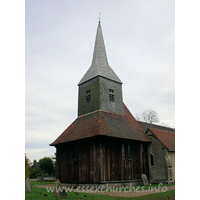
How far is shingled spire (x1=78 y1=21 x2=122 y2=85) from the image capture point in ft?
89.1

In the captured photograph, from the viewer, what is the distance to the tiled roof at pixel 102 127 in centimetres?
2152

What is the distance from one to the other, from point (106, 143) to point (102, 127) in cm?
165

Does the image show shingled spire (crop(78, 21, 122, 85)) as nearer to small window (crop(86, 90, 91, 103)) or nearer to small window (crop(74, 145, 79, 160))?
small window (crop(86, 90, 91, 103))

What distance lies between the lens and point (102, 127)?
2144 centimetres

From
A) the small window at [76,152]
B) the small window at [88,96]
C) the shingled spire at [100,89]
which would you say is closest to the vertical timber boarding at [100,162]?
the small window at [76,152]

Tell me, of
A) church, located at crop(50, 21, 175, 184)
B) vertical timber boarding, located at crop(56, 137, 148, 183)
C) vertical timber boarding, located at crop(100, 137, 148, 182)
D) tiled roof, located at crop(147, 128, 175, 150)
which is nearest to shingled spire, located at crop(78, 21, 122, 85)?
church, located at crop(50, 21, 175, 184)

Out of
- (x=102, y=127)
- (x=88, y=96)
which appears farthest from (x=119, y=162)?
(x=88, y=96)

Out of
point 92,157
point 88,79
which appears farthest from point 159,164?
point 88,79

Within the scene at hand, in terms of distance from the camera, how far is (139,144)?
82.1 feet

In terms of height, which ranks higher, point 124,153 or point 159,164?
point 124,153

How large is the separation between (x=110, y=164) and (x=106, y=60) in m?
14.9
